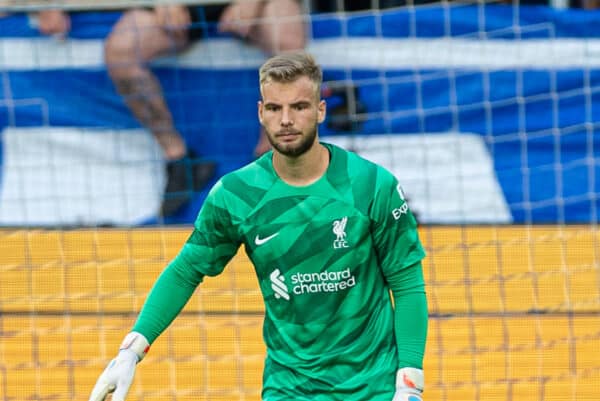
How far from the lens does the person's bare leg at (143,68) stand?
23.5ft

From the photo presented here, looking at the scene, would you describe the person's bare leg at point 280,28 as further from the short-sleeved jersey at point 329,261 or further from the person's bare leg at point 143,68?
the short-sleeved jersey at point 329,261

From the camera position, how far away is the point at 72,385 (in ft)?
19.6

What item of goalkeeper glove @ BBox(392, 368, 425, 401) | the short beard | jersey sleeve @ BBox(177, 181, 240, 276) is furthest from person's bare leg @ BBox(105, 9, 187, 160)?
goalkeeper glove @ BBox(392, 368, 425, 401)

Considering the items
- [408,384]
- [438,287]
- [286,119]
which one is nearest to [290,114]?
[286,119]

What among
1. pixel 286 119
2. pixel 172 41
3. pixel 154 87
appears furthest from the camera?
pixel 154 87

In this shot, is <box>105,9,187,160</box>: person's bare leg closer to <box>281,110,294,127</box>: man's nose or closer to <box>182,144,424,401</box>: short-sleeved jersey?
<box>182,144,424,401</box>: short-sleeved jersey

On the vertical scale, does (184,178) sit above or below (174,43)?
below

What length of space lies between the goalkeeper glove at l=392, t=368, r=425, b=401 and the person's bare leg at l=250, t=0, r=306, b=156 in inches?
148

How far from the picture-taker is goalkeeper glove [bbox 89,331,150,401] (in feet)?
11.7

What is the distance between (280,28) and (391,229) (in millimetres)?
3567

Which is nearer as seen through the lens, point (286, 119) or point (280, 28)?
point (286, 119)

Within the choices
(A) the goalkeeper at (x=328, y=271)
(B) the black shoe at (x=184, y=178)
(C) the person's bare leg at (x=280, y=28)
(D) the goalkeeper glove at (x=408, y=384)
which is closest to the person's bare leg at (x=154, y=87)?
(B) the black shoe at (x=184, y=178)

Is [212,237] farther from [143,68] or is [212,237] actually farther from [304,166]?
[143,68]

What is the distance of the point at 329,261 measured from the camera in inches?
144
